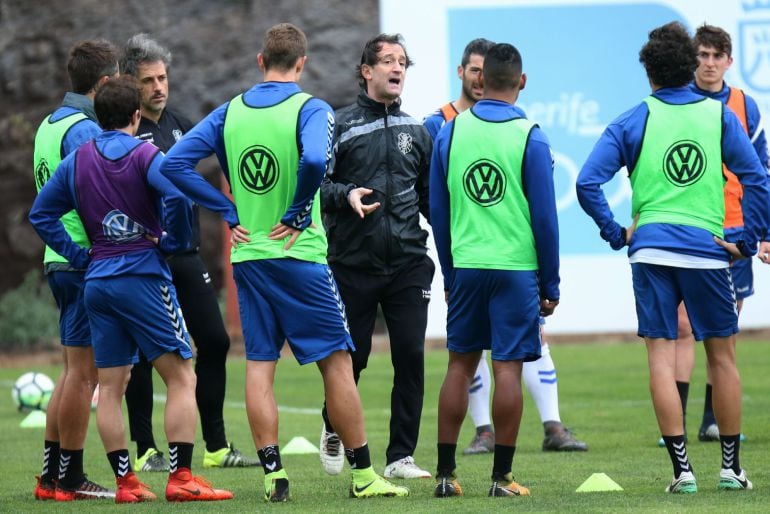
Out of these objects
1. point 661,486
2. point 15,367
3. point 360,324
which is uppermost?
point 360,324

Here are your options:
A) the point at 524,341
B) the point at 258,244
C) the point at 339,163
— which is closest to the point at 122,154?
the point at 258,244

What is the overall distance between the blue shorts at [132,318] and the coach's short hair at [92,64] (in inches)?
43.0

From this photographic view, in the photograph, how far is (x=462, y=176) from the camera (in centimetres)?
628

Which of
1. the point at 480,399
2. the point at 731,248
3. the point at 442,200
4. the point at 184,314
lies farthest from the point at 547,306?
Answer: the point at 184,314

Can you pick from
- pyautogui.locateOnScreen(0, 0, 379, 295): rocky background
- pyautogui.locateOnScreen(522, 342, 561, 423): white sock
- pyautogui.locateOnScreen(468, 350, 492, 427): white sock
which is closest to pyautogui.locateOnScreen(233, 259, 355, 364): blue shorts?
pyautogui.locateOnScreen(468, 350, 492, 427): white sock

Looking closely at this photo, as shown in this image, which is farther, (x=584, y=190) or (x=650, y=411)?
(x=650, y=411)

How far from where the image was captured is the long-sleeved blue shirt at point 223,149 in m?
6.19

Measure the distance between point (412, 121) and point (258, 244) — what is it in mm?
1559

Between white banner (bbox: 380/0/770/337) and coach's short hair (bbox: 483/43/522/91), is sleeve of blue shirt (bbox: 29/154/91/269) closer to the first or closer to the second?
coach's short hair (bbox: 483/43/522/91)

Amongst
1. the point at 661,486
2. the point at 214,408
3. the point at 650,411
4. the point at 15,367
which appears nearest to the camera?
the point at 661,486

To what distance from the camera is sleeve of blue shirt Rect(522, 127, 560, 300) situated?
20.1ft

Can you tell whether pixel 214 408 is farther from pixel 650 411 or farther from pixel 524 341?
pixel 650 411

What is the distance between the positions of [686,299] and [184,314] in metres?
2.92

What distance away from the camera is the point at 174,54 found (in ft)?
67.9
